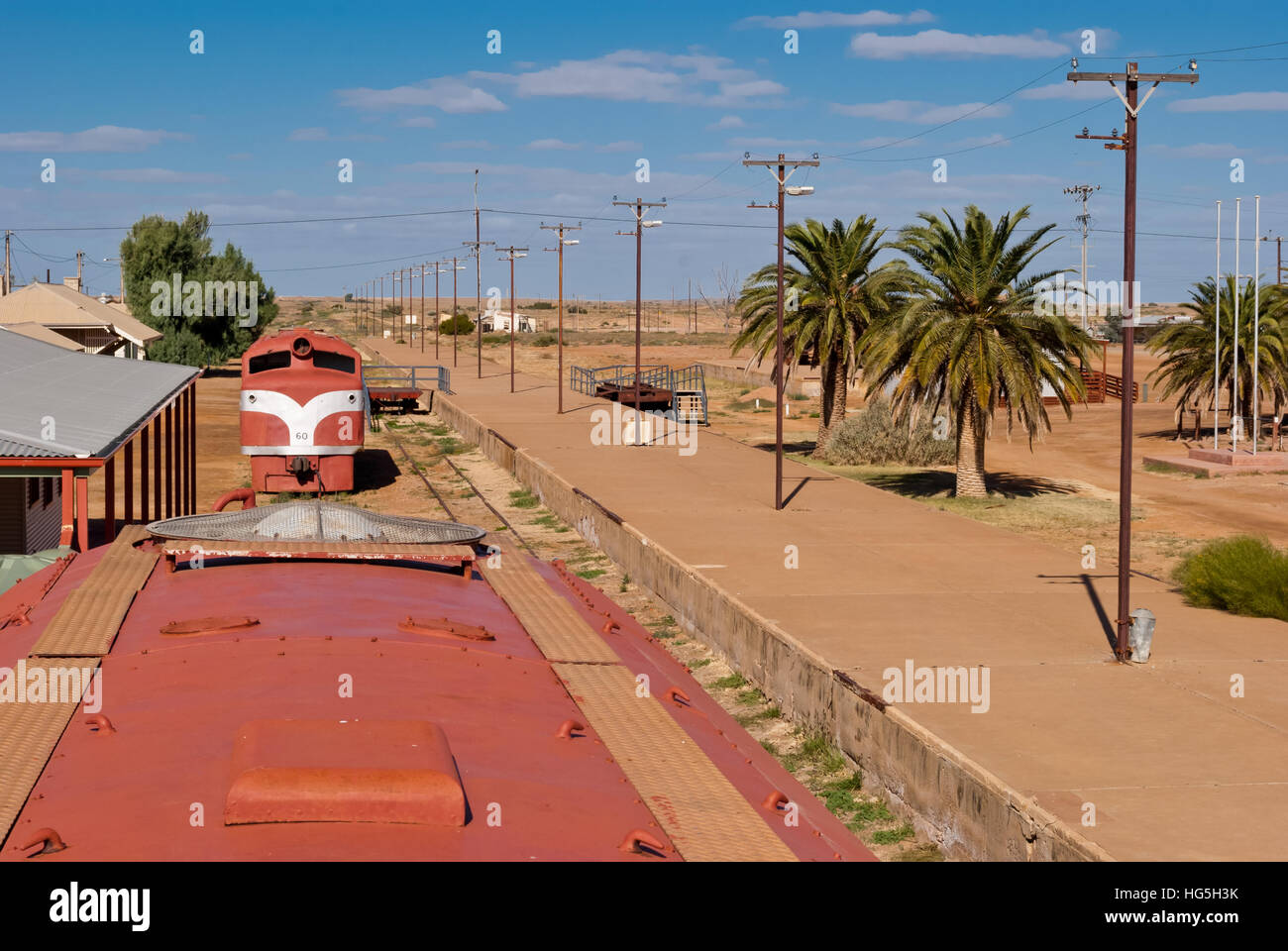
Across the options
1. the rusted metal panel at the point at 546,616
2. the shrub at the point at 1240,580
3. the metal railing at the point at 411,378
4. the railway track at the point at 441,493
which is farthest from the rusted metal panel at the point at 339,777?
the metal railing at the point at 411,378

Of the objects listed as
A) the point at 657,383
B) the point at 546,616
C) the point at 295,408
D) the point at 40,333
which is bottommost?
the point at 546,616

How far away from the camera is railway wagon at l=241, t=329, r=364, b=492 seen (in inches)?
1119

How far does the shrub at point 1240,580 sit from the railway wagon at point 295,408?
17.9m

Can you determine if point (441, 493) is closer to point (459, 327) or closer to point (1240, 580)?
point (1240, 580)

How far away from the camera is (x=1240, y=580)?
55.4 feet

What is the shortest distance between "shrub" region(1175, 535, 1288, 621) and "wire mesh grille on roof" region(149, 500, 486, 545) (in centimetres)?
1140

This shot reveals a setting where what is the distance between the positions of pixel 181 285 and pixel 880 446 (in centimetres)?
5275

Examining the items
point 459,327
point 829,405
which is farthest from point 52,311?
point 459,327

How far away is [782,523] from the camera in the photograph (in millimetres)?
23984

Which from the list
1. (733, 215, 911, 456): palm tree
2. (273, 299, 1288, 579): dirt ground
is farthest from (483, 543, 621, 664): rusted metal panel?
(733, 215, 911, 456): palm tree

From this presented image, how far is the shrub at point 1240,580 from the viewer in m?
16.6

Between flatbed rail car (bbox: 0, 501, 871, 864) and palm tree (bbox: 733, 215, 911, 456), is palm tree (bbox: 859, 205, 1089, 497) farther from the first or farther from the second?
flatbed rail car (bbox: 0, 501, 871, 864)

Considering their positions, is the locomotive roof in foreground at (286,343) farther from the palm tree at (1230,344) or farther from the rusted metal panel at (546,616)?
the palm tree at (1230,344)
